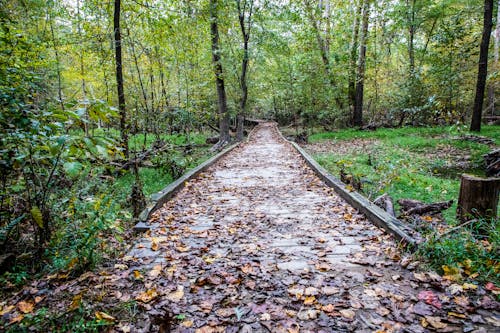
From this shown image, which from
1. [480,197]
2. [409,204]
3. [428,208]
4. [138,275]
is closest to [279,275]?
[138,275]

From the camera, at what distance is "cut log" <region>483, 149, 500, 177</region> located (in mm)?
7274

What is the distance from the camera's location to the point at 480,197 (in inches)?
133

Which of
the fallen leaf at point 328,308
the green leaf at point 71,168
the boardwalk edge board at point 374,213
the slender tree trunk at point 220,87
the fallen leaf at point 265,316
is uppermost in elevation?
the slender tree trunk at point 220,87

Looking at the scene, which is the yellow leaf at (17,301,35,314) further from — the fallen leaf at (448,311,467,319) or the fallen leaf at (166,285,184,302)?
the fallen leaf at (448,311,467,319)

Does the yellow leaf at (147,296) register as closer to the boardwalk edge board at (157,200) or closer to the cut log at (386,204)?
the boardwalk edge board at (157,200)

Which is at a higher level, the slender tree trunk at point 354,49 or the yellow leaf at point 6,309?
the slender tree trunk at point 354,49

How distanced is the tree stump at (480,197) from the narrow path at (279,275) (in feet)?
3.42

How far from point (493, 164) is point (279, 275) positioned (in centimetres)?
764

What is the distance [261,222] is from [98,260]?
87.8 inches

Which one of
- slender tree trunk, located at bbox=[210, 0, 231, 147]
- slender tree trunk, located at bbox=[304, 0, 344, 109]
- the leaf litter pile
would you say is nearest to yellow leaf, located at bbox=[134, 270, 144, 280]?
the leaf litter pile

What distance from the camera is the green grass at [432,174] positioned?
2.86 meters

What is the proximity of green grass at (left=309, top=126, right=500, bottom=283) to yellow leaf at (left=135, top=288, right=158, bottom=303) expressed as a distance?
2700 millimetres

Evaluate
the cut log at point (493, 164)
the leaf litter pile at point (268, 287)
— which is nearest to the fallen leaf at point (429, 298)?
the leaf litter pile at point (268, 287)

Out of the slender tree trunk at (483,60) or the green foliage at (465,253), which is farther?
the slender tree trunk at (483,60)
